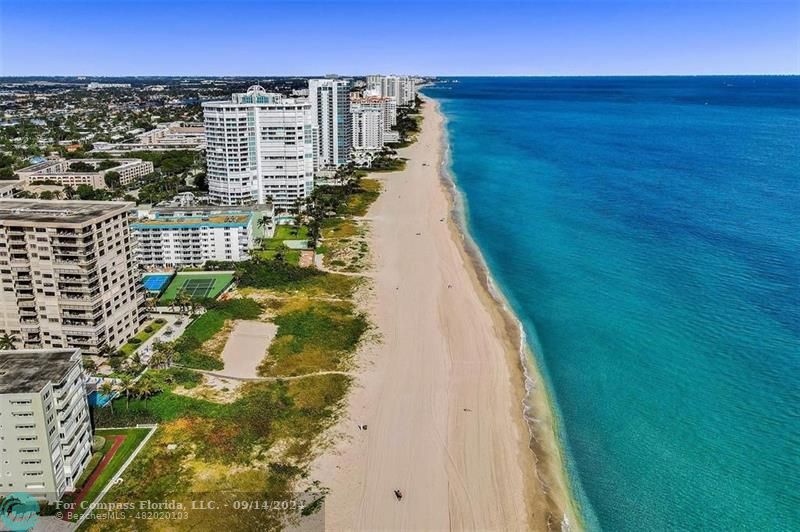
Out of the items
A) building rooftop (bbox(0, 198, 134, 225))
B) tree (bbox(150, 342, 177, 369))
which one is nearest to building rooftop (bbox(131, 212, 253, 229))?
building rooftop (bbox(0, 198, 134, 225))

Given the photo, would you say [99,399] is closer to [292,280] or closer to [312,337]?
[312,337]

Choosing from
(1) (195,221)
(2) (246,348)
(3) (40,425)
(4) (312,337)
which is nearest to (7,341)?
(2) (246,348)

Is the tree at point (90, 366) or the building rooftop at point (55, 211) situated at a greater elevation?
the building rooftop at point (55, 211)

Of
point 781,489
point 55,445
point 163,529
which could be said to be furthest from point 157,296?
point 781,489

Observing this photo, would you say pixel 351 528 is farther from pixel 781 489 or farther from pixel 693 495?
pixel 781 489

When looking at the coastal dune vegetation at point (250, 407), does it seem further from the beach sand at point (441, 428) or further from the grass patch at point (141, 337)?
the grass patch at point (141, 337)

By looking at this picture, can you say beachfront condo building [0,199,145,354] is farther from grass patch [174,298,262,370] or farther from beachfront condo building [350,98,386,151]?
beachfront condo building [350,98,386,151]

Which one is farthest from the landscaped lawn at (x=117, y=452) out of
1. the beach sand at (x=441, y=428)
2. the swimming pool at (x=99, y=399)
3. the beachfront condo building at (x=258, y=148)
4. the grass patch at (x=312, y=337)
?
the beachfront condo building at (x=258, y=148)
